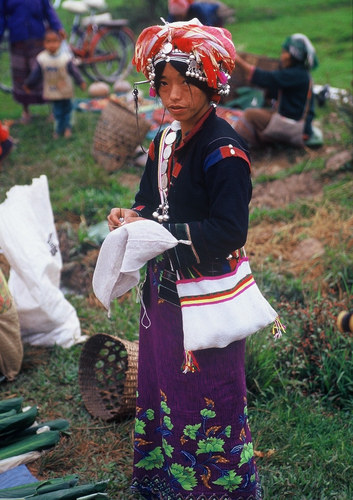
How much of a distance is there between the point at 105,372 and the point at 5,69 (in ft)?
30.2

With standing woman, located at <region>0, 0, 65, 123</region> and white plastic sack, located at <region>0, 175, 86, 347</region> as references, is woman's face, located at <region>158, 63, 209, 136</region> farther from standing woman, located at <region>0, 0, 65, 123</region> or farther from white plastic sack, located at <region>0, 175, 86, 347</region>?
standing woman, located at <region>0, 0, 65, 123</region>

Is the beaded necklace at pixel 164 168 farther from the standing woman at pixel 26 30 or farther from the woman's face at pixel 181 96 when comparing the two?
the standing woman at pixel 26 30

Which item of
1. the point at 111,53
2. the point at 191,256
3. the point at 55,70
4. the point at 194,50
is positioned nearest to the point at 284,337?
the point at 191,256

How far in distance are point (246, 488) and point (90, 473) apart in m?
0.83

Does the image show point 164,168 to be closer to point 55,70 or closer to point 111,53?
point 55,70

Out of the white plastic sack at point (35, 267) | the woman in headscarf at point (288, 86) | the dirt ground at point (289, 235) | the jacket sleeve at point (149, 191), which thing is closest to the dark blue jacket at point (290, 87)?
the woman in headscarf at point (288, 86)

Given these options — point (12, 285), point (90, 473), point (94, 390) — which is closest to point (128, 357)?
point (94, 390)

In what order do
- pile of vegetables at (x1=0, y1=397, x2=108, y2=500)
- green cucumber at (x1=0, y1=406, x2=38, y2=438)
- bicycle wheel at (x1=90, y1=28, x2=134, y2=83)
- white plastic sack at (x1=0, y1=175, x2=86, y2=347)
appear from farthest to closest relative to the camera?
bicycle wheel at (x1=90, y1=28, x2=134, y2=83), white plastic sack at (x1=0, y1=175, x2=86, y2=347), green cucumber at (x1=0, y1=406, x2=38, y2=438), pile of vegetables at (x1=0, y1=397, x2=108, y2=500)

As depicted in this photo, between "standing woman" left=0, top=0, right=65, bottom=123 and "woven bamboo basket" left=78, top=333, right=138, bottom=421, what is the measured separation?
16.5 feet

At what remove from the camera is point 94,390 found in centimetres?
345

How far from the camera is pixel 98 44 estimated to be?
1064cm

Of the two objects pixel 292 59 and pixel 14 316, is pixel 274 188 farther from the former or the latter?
pixel 14 316

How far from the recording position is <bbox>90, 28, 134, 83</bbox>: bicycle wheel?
10.2 m

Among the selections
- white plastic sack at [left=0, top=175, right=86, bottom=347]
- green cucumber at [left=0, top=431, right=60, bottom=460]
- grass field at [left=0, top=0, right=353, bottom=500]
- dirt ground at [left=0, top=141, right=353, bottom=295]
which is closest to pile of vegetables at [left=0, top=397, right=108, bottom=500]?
green cucumber at [left=0, top=431, right=60, bottom=460]
